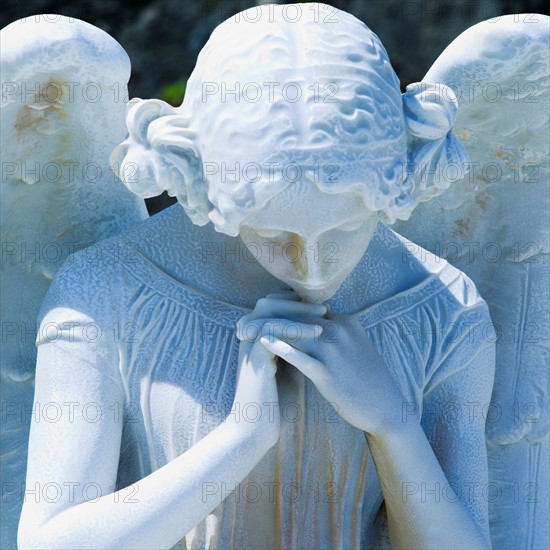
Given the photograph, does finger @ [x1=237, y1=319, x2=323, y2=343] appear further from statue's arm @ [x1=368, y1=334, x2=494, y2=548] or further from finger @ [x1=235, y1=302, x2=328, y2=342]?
statue's arm @ [x1=368, y1=334, x2=494, y2=548]

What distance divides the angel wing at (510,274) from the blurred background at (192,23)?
18.0 ft

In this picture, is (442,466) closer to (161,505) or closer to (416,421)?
(416,421)

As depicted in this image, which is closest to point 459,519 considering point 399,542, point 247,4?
point 399,542

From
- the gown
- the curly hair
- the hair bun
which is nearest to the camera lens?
the curly hair

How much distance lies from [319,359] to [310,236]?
27 cm

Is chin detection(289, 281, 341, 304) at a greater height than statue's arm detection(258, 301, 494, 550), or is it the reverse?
chin detection(289, 281, 341, 304)

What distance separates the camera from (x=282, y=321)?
2.81 metres

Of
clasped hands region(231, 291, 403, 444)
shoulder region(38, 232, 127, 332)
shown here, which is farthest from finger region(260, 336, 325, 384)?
shoulder region(38, 232, 127, 332)

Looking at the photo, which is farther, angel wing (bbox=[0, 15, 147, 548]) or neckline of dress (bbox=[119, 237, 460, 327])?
neckline of dress (bbox=[119, 237, 460, 327])

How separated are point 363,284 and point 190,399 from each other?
0.39 metres

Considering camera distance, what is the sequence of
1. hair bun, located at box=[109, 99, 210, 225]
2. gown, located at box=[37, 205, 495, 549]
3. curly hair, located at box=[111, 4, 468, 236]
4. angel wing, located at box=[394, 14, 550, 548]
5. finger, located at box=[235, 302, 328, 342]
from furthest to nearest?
angel wing, located at box=[394, 14, 550, 548] < gown, located at box=[37, 205, 495, 549] < finger, located at box=[235, 302, 328, 342] < hair bun, located at box=[109, 99, 210, 225] < curly hair, located at box=[111, 4, 468, 236]

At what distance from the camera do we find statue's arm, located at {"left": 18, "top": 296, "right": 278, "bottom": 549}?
2.79 metres

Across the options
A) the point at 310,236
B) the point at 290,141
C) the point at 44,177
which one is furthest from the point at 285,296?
the point at 44,177

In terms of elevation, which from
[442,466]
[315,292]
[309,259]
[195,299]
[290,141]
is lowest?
[442,466]
